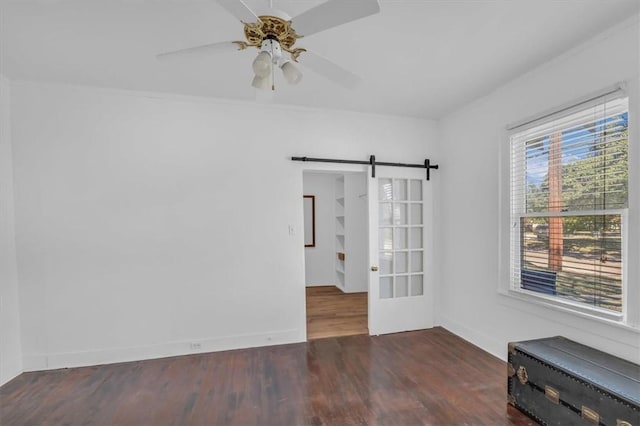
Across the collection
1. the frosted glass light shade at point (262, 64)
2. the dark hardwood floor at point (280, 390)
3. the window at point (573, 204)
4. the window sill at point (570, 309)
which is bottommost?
the dark hardwood floor at point (280, 390)

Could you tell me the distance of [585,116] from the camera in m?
2.19

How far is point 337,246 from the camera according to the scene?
6176mm

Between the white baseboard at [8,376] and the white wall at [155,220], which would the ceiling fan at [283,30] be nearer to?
the white wall at [155,220]

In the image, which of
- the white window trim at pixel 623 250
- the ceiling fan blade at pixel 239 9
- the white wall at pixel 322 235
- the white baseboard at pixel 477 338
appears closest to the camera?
the ceiling fan blade at pixel 239 9

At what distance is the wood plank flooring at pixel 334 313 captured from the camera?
11.8 feet

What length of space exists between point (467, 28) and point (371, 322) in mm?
2998

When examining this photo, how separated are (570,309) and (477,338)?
3.72ft

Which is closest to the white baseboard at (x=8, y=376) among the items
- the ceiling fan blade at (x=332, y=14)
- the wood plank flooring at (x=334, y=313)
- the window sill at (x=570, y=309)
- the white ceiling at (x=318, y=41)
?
the white ceiling at (x=318, y=41)

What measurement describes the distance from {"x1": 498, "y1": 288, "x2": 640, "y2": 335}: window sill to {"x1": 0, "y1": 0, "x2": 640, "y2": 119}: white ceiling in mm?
1974

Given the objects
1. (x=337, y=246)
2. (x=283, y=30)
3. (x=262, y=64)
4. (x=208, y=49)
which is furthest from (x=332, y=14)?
(x=337, y=246)

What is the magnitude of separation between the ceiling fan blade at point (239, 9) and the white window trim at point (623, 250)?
241 centimetres

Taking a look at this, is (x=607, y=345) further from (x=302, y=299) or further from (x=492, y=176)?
(x=302, y=299)

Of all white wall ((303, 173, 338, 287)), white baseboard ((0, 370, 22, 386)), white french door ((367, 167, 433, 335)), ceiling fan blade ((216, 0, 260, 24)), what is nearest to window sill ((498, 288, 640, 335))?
white french door ((367, 167, 433, 335))

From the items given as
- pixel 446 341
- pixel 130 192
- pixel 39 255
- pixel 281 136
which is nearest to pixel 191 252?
pixel 130 192
